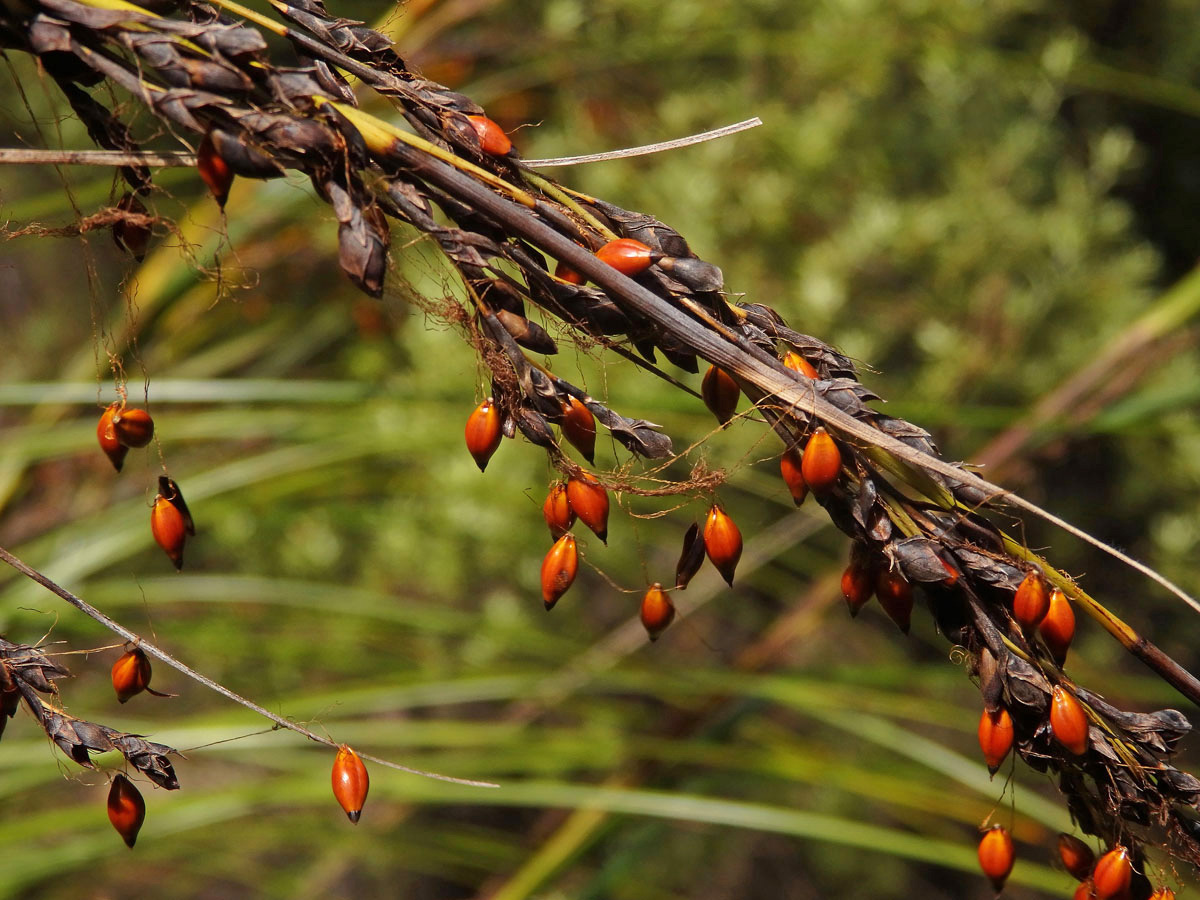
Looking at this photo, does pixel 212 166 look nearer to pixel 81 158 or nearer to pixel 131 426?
pixel 81 158

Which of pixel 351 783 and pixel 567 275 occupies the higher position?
pixel 567 275

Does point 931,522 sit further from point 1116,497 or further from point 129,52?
point 1116,497

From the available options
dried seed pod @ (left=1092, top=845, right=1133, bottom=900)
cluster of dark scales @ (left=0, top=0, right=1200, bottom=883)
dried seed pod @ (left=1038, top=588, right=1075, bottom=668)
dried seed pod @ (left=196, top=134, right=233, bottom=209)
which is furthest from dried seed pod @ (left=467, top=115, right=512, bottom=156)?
dried seed pod @ (left=1092, top=845, right=1133, bottom=900)

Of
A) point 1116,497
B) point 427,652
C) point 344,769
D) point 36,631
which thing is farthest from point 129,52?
point 1116,497

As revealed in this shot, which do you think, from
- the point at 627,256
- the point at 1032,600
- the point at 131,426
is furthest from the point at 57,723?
the point at 1032,600

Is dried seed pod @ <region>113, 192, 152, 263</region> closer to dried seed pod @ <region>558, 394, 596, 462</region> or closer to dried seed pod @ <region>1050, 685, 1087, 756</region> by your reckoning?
dried seed pod @ <region>558, 394, 596, 462</region>

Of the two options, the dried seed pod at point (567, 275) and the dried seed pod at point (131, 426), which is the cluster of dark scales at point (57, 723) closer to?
the dried seed pod at point (131, 426)
